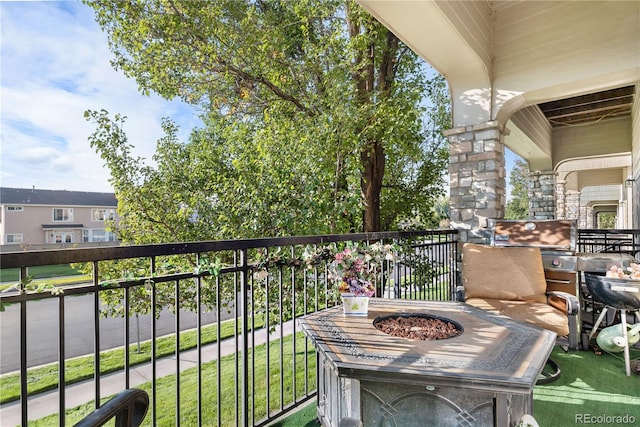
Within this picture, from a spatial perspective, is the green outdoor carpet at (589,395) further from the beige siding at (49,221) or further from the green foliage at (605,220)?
the green foliage at (605,220)

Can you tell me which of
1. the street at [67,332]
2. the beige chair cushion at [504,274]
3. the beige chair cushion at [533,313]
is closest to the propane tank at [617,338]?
the beige chair cushion at [533,313]

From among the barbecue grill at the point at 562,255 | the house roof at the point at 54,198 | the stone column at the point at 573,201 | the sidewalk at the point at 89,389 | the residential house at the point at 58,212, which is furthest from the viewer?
the house roof at the point at 54,198

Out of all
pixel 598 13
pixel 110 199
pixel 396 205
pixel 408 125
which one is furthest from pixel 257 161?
pixel 110 199

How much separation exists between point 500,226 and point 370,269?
2538mm

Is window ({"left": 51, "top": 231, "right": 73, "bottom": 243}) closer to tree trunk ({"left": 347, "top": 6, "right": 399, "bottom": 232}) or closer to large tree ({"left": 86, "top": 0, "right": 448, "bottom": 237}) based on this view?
large tree ({"left": 86, "top": 0, "right": 448, "bottom": 237})

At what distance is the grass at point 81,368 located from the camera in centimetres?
398

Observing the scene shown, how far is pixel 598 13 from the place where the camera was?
3.50m

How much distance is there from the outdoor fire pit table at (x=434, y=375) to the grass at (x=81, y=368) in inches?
114

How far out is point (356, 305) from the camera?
165 cm

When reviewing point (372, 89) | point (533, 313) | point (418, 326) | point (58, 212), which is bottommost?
point (533, 313)

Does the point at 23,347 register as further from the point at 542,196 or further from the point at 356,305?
the point at 542,196

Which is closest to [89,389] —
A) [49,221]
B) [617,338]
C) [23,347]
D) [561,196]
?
[23,347]

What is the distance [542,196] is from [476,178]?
5.48m

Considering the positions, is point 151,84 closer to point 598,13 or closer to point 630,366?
point 598,13
